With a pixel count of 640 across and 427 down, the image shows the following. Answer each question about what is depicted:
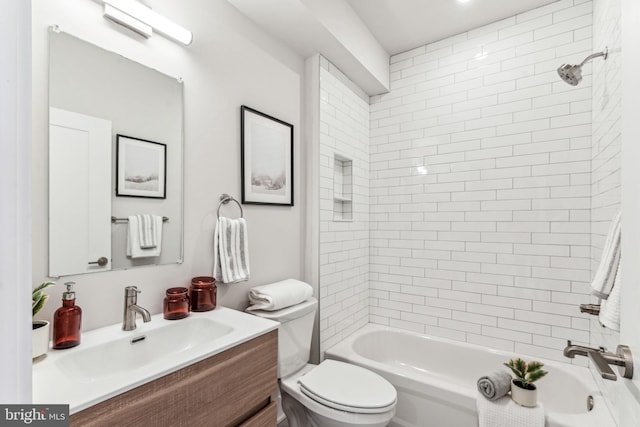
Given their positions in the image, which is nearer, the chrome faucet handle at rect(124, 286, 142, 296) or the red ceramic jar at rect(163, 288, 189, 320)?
the chrome faucet handle at rect(124, 286, 142, 296)

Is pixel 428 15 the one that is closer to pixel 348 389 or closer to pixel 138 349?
pixel 348 389

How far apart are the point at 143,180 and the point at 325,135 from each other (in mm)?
1323

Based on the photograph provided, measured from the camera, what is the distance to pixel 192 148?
5.06 ft

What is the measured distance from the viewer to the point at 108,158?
125cm

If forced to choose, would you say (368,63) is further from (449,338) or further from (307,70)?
(449,338)

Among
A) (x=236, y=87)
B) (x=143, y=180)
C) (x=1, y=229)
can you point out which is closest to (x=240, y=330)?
(x=143, y=180)

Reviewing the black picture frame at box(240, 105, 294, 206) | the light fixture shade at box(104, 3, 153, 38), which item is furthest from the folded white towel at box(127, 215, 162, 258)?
the light fixture shade at box(104, 3, 153, 38)

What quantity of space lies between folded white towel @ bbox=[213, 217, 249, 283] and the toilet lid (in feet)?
2.25

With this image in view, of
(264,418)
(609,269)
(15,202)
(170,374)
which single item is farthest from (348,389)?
(15,202)

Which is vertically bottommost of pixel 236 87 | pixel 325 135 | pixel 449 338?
pixel 449 338

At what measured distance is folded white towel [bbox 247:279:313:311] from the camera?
1684 mm

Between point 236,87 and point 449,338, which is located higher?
point 236,87

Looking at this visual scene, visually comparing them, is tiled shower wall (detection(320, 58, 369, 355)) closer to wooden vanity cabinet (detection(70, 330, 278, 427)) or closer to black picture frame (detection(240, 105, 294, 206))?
black picture frame (detection(240, 105, 294, 206))

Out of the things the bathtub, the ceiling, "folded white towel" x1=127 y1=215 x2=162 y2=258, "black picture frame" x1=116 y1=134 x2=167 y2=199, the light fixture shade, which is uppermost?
the ceiling
